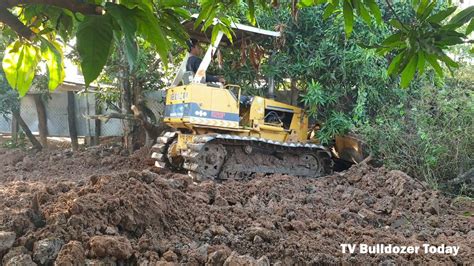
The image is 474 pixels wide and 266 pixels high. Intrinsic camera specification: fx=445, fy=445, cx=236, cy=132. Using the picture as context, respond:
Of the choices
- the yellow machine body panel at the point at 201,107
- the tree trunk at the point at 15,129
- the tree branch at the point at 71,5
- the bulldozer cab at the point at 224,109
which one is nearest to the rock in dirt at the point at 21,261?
the tree branch at the point at 71,5

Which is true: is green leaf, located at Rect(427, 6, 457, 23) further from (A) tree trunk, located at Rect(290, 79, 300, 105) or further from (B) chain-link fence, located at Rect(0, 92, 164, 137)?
(B) chain-link fence, located at Rect(0, 92, 164, 137)

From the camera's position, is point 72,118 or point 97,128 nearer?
point 72,118

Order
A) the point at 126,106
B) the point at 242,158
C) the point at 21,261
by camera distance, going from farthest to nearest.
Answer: the point at 126,106 < the point at 242,158 < the point at 21,261

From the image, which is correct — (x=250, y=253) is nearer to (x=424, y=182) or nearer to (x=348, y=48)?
(x=424, y=182)

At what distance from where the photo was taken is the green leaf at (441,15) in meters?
1.62

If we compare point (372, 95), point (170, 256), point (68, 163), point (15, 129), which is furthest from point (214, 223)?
point (15, 129)

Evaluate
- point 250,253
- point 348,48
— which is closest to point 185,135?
point 348,48

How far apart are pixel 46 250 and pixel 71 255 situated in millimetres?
191

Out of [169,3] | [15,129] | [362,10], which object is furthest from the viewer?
[15,129]

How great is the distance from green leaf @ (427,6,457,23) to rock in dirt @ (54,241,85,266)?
2.11 meters

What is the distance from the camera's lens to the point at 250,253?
3.09 m

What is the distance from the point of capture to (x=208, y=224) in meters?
3.57

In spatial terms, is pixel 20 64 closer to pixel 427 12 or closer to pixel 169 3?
pixel 169 3

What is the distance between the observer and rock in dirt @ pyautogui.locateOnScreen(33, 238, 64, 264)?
2488mm
